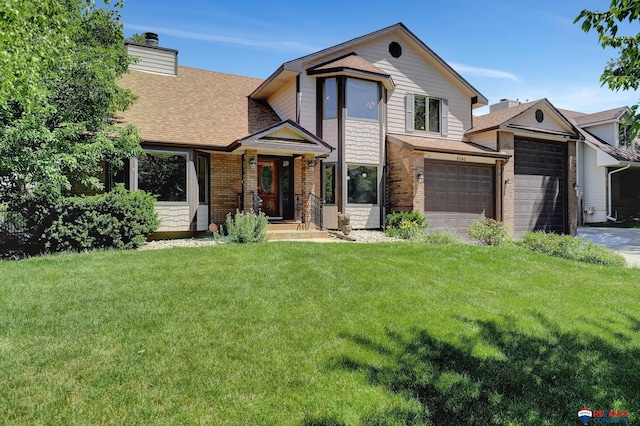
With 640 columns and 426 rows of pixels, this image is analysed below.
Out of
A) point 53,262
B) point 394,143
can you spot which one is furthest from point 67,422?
point 394,143

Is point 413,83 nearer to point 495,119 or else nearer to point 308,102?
point 495,119

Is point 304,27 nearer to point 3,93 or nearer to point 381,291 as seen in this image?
point 3,93

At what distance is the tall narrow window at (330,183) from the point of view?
13805 millimetres

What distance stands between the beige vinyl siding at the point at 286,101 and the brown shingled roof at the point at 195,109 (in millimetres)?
336

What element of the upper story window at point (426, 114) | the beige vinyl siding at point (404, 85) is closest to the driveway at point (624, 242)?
the beige vinyl siding at point (404, 85)

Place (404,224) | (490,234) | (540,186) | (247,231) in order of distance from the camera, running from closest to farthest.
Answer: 1. (247,231)
2. (490,234)
3. (404,224)
4. (540,186)

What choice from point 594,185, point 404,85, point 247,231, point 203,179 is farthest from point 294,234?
point 594,185

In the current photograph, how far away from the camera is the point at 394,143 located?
14328 millimetres

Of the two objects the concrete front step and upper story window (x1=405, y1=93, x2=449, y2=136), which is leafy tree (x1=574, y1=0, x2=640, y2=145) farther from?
upper story window (x1=405, y1=93, x2=449, y2=136)

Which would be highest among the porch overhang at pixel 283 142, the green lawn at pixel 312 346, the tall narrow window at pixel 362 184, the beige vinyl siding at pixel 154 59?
the beige vinyl siding at pixel 154 59

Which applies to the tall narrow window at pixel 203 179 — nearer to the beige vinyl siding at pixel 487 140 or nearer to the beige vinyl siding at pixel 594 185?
the beige vinyl siding at pixel 487 140

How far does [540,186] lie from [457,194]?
16.3ft

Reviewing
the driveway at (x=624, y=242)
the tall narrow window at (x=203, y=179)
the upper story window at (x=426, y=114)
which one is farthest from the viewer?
the upper story window at (x=426, y=114)

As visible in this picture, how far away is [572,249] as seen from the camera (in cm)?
948
